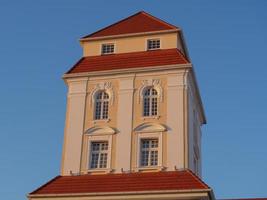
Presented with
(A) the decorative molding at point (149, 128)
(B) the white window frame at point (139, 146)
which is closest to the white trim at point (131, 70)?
(A) the decorative molding at point (149, 128)

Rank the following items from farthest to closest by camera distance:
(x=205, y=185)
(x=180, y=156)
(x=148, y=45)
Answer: (x=148, y=45) → (x=180, y=156) → (x=205, y=185)

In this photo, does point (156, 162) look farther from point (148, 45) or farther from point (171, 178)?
point (148, 45)

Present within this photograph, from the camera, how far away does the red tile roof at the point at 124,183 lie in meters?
27.7

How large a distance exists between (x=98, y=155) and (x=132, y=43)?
775 centimetres

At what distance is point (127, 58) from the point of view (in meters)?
33.8

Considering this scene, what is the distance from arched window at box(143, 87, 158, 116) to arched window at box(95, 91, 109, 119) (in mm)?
2400

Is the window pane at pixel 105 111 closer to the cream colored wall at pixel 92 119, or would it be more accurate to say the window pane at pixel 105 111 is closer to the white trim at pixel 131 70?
the cream colored wall at pixel 92 119

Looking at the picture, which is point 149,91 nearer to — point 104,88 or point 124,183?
point 104,88

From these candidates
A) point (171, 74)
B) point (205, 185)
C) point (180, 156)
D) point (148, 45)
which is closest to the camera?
point (205, 185)

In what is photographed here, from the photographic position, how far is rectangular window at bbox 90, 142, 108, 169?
31.3 meters

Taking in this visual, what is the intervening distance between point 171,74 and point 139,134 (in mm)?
4128

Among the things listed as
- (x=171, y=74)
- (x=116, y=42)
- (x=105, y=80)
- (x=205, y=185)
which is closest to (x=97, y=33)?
(x=116, y=42)

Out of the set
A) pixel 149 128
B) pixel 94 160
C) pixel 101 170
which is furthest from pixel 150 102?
pixel 101 170

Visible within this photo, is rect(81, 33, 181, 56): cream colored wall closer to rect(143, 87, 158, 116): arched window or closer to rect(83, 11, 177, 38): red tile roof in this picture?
rect(83, 11, 177, 38): red tile roof
